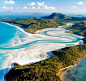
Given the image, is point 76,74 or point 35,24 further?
point 35,24

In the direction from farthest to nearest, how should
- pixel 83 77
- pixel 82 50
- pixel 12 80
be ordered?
pixel 82 50 < pixel 83 77 < pixel 12 80

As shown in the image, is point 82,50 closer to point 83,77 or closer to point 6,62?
point 83,77

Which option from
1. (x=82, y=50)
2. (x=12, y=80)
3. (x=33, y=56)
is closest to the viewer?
(x=12, y=80)

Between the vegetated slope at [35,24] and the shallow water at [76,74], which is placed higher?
the vegetated slope at [35,24]

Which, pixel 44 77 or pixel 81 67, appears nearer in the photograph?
pixel 44 77

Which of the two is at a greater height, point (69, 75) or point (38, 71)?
point (38, 71)

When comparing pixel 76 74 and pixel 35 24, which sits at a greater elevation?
pixel 35 24

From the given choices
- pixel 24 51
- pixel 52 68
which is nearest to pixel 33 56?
pixel 24 51

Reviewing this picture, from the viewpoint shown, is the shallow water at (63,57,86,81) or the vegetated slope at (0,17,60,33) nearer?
the shallow water at (63,57,86,81)

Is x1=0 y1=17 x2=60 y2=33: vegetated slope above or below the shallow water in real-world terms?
above

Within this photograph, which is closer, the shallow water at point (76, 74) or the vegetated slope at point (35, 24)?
the shallow water at point (76, 74)
